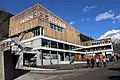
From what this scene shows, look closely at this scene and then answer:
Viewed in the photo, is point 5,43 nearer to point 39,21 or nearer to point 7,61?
point 7,61

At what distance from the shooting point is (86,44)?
101 m

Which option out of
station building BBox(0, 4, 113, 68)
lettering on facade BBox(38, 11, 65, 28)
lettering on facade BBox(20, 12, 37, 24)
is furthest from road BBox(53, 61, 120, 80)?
lettering on facade BBox(20, 12, 37, 24)

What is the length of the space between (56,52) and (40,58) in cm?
990

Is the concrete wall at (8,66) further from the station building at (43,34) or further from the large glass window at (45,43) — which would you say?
the large glass window at (45,43)

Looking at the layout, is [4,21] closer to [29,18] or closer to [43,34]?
[29,18]

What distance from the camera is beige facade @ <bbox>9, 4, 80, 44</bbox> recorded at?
55562mm

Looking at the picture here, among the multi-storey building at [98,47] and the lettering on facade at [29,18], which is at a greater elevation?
the lettering on facade at [29,18]

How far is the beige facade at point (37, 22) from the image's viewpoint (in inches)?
2188

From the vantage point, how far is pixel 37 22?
5412 cm

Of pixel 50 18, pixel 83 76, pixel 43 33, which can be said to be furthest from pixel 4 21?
pixel 83 76

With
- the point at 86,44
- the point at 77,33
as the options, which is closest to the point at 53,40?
the point at 77,33

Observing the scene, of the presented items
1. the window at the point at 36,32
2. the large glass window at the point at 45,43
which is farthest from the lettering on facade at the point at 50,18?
the large glass window at the point at 45,43

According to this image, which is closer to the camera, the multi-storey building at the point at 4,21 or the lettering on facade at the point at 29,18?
the lettering on facade at the point at 29,18

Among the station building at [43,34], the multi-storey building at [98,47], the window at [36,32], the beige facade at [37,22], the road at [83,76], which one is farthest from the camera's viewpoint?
the multi-storey building at [98,47]
